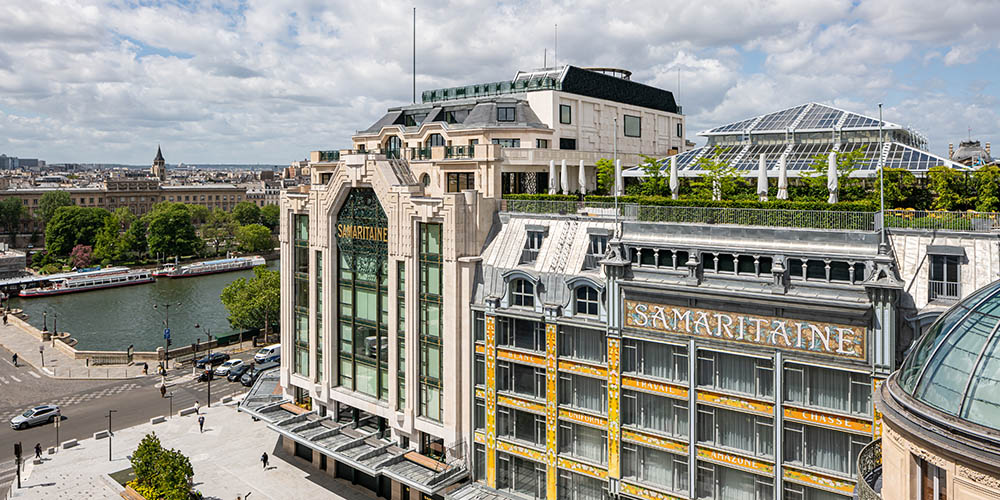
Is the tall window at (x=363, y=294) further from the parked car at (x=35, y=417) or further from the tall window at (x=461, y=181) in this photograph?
the parked car at (x=35, y=417)

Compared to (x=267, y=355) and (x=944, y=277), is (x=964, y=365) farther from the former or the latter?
(x=267, y=355)

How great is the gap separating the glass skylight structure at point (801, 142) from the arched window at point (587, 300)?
72.0ft

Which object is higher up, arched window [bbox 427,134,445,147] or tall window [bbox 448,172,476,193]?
arched window [bbox 427,134,445,147]

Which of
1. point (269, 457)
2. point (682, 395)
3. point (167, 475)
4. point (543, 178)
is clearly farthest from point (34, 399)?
point (682, 395)

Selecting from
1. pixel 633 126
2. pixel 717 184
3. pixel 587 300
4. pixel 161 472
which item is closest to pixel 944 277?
pixel 587 300

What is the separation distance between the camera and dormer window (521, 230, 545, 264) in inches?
1663

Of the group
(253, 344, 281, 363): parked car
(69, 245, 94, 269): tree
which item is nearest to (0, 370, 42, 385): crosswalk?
(253, 344, 281, 363): parked car

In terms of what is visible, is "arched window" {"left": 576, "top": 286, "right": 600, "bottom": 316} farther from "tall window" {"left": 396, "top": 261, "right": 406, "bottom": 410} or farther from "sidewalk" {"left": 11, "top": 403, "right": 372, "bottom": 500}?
"sidewalk" {"left": 11, "top": 403, "right": 372, "bottom": 500}

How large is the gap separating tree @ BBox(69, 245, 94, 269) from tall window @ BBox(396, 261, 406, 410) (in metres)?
149

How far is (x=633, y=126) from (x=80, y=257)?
5750 inches

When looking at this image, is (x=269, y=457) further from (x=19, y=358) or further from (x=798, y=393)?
(x=19, y=358)

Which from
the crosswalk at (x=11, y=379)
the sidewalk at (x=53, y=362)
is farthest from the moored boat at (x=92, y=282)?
the crosswalk at (x=11, y=379)

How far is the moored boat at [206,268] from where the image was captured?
156 metres

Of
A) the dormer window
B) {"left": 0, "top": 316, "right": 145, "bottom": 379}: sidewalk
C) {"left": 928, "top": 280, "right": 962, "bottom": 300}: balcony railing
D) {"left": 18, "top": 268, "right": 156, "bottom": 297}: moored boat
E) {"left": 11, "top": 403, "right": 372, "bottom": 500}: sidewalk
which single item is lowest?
{"left": 11, "top": 403, "right": 372, "bottom": 500}: sidewalk
